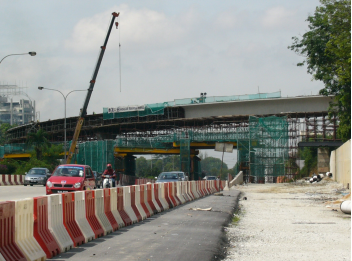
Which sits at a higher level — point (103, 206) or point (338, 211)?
point (103, 206)

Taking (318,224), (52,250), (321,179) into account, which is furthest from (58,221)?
(321,179)

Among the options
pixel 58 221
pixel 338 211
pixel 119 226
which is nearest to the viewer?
pixel 58 221

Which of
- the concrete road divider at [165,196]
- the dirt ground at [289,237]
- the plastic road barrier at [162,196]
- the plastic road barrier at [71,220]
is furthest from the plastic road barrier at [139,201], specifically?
the plastic road barrier at [71,220]

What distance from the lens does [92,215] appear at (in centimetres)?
1045

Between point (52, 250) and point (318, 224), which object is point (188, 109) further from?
point (52, 250)

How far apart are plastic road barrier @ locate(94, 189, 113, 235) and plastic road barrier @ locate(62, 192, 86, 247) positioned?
4.24ft

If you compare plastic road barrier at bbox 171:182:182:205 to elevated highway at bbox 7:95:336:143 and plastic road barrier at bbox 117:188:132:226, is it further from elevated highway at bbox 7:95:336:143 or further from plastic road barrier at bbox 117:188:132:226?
elevated highway at bbox 7:95:336:143

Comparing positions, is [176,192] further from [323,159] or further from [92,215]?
[323,159]

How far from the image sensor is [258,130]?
188 feet

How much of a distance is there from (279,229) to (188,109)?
5232 centimetres

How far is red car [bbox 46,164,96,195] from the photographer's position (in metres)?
22.1

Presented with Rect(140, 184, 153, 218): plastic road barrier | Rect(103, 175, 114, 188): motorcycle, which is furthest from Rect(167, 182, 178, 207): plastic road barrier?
Rect(140, 184, 153, 218): plastic road barrier

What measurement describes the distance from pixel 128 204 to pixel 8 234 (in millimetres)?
6597

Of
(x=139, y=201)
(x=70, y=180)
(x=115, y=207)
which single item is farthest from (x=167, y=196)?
(x=115, y=207)
